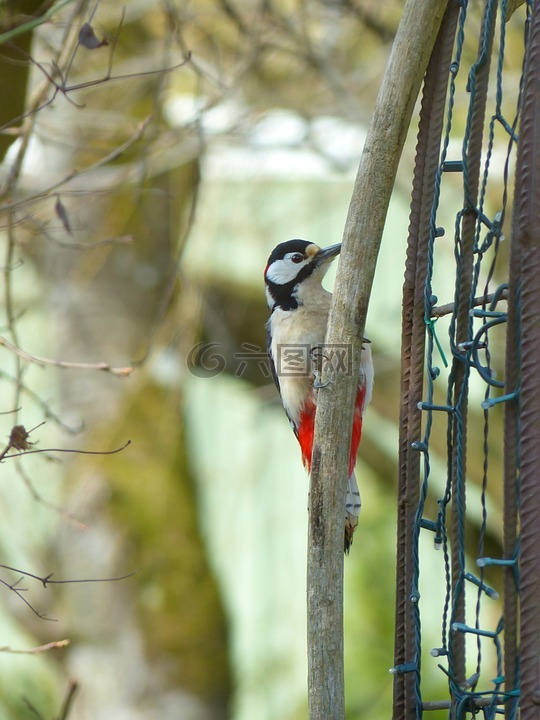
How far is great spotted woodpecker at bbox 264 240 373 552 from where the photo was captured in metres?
3.04

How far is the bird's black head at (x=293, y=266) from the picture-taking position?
3.15m

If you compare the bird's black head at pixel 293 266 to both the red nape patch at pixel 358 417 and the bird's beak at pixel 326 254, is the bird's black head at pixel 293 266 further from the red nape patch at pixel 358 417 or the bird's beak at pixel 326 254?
the red nape patch at pixel 358 417

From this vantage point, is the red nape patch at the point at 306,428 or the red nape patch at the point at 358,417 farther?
the red nape patch at the point at 306,428

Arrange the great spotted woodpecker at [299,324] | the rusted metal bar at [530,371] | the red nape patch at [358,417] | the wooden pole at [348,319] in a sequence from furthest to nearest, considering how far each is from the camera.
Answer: the great spotted woodpecker at [299,324]
the red nape patch at [358,417]
the wooden pole at [348,319]
the rusted metal bar at [530,371]

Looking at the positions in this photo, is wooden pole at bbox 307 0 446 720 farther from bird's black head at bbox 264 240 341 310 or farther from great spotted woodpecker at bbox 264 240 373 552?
bird's black head at bbox 264 240 341 310

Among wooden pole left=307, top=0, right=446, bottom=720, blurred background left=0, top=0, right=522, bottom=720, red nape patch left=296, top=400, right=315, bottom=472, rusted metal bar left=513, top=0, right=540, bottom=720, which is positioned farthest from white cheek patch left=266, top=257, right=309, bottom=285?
rusted metal bar left=513, top=0, right=540, bottom=720

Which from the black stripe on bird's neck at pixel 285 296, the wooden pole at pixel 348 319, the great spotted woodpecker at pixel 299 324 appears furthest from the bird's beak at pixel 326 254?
the wooden pole at pixel 348 319

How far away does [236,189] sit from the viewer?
171 inches

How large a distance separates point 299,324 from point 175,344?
5.01ft

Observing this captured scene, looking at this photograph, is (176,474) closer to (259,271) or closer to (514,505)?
(259,271)

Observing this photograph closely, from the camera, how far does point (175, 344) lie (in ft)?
14.7

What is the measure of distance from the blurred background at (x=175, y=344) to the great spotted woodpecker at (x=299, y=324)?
0.77 metres

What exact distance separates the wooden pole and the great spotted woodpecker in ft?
4.17

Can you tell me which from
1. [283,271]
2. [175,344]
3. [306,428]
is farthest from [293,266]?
[175,344]
